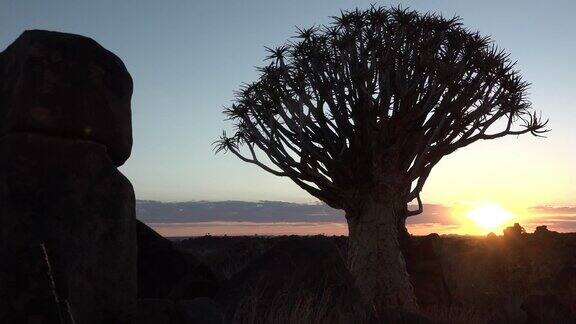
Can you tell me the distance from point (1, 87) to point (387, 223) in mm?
7205

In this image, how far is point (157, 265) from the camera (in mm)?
7516

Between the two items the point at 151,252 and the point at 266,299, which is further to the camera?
the point at 151,252

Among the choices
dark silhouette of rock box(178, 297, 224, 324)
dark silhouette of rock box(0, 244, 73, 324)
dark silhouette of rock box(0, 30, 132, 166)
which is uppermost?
dark silhouette of rock box(0, 30, 132, 166)

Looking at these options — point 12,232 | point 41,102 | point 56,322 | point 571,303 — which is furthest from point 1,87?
point 571,303

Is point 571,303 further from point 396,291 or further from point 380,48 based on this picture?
point 380,48

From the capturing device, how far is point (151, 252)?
24.8 ft

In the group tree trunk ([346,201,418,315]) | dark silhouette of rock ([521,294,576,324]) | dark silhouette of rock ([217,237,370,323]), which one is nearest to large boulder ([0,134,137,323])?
dark silhouette of rock ([217,237,370,323])

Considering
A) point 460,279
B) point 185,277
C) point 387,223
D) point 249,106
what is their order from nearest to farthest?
point 185,277, point 387,223, point 249,106, point 460,279

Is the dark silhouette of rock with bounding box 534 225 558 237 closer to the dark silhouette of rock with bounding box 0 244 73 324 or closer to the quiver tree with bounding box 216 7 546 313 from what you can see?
the quiver tree with bounding box 216 7 546 313

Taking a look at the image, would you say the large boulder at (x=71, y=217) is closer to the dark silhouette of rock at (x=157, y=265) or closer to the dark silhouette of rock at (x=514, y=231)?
the dark silhouette of rock at (x=157, y=265)

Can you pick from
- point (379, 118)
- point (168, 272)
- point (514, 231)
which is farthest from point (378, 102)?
point (514, 231)

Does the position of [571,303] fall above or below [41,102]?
below

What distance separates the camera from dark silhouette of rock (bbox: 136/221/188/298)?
7355 mm

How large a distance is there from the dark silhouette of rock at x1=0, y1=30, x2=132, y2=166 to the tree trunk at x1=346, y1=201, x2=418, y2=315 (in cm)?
612
